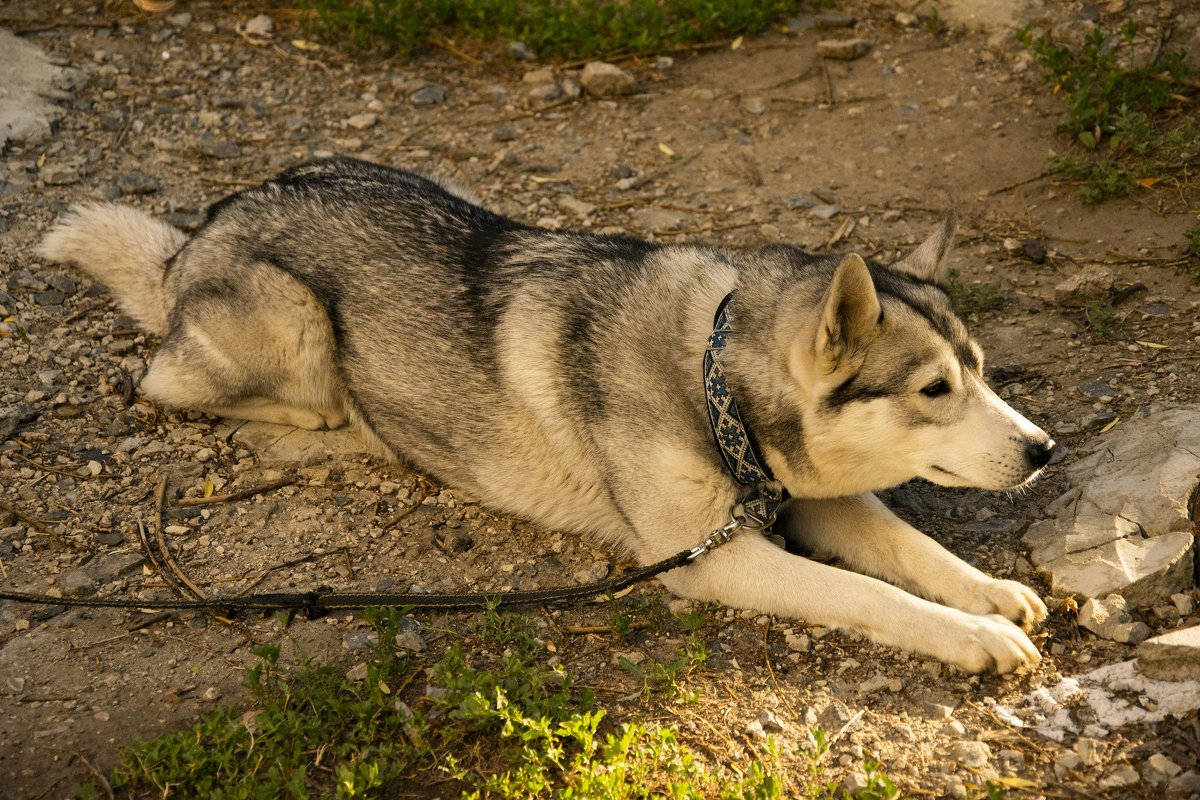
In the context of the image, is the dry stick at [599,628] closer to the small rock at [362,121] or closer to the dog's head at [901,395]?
the dog's head at [901,395]

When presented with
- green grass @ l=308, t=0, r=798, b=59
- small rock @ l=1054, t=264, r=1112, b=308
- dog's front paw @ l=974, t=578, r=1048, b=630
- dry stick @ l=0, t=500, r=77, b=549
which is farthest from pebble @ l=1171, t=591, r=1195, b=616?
green grass @ l=308, t=0, r=798, b=59

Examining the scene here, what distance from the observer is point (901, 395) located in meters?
3.77

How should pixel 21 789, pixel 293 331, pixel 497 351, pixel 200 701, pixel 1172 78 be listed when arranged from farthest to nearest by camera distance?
pixel 1172 78 < pixel 293 331 < pixel 497 351 < pixel 200 701 < pixel 21 789

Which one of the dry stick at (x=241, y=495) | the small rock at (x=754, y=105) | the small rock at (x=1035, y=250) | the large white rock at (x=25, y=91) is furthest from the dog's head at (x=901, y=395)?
the large white rock at (x=25, y=91)

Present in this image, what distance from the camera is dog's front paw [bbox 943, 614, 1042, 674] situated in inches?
143

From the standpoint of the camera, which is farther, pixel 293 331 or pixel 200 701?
pixel 293 331

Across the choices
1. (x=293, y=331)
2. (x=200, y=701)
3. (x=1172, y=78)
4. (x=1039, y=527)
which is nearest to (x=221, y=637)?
(x=200, y=701)

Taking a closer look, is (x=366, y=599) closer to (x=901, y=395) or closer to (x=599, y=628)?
(x=599, y=628)

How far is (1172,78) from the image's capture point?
6309 mm

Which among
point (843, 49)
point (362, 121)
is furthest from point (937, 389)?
point (362, 121)

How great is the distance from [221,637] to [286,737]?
74 cm

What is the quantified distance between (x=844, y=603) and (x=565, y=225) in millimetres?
3475

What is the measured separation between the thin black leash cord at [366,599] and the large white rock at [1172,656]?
151 cm

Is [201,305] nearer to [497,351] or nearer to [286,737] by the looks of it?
[497,351]
